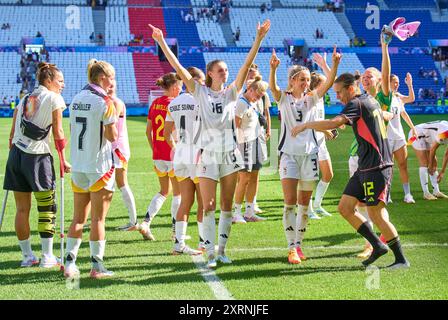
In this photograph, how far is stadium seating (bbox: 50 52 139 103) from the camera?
45875mm

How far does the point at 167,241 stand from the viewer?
26.9ft

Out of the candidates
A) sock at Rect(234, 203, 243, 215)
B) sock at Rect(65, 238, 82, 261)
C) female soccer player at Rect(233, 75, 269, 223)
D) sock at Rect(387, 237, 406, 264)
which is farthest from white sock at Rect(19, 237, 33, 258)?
sock at Rect(387, 237, 406, 264)

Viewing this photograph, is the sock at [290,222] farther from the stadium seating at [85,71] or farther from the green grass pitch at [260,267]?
the stadium seating at [85,71]

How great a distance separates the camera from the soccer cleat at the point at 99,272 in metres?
6.33

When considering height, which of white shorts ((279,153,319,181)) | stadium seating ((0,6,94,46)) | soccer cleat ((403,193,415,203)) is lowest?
soccer cleat ((403,193,415,203))

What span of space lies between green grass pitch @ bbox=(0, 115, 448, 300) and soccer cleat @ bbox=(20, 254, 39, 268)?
0.41 feet

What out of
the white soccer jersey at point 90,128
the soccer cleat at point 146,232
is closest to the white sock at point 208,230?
the white soccer jersey at point 90,128

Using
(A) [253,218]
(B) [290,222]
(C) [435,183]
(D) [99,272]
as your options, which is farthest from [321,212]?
(D) [99,272]

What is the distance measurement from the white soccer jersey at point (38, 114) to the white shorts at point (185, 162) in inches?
58.1

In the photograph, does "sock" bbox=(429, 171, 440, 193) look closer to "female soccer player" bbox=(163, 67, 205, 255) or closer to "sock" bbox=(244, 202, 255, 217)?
"sock" bbox=(244, 202, 255, 217)

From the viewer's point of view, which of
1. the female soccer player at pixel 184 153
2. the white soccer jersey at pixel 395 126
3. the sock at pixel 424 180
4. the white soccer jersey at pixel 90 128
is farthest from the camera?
the sock at pixel 424 180

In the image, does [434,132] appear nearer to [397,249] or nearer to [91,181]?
[397,249]

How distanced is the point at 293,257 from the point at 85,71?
42983mm
